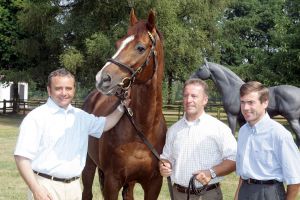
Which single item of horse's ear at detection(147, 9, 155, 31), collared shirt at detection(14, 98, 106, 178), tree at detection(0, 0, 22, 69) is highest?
tree at detection(0, 0, 22, 69)

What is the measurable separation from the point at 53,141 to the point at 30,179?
34cm

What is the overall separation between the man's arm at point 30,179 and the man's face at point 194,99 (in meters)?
1.13

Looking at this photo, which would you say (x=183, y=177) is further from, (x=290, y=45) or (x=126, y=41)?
(x=290, y=45)

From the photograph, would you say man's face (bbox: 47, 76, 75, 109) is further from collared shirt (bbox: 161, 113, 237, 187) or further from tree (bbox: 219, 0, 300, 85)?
tree (bbox: 219, 0, 300, 85)

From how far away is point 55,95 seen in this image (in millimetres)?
3006

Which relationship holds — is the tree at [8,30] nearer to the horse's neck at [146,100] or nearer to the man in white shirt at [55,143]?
the horse's neck at [146,100]

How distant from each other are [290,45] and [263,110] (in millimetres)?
14030

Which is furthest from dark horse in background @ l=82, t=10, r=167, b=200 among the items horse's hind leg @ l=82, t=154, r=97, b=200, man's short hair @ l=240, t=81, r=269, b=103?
horse's hind leg @ l=82, t=154, r=97, b=200

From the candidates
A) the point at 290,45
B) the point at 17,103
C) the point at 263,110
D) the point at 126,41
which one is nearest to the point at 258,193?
the point at 263,110

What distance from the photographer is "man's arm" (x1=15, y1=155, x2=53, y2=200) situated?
2729mm

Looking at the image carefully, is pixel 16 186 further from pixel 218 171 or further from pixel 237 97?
pixel 237 97

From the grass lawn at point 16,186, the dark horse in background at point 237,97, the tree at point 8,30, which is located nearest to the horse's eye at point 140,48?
the grass lawn at point 16,186

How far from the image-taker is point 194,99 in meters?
2.99

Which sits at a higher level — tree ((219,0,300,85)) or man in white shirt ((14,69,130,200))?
tree ((219,0,300,85))
